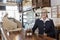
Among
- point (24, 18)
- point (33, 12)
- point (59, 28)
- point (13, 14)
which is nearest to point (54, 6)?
point (59, 28)

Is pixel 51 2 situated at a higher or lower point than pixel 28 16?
higher

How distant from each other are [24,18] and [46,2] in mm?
1468

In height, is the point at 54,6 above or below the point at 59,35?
above

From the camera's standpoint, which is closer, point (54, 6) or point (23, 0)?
point (54, 6)

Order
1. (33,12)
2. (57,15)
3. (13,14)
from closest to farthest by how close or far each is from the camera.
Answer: (57,15) → (33,12) → (13,14)

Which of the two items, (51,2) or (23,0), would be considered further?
(23,0)

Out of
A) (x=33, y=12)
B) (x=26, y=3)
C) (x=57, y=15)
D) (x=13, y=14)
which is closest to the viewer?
(x=57, y=15)

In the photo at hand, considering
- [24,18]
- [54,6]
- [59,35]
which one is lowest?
[59,35]

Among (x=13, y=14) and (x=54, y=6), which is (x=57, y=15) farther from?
(x=13, y=14)

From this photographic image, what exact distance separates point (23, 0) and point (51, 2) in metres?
2.02

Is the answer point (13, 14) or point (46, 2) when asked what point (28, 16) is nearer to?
point (46, 2)

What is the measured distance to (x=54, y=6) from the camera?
4.14m

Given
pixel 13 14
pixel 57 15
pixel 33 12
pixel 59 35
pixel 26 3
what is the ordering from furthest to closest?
pixel 13 14, pixel 26 3, pixel 33 12, pixel 57 15, pixel 59 35

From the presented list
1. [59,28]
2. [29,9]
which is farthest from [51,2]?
[29,9]
